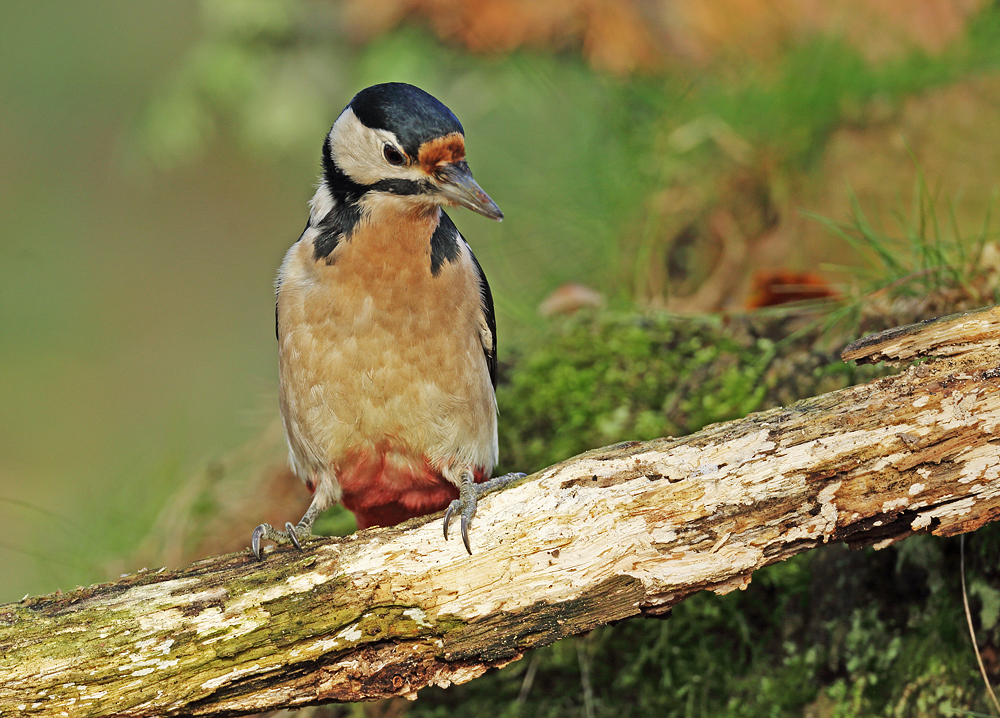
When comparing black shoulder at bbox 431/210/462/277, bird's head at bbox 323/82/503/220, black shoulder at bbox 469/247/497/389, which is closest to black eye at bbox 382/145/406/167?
bird's head at bbox 323/82/503/220

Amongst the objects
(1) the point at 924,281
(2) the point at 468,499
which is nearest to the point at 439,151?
(2) the point at 468,499

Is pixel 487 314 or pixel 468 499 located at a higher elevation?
pixel 487 314

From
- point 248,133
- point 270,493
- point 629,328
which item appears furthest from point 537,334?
point 248,133

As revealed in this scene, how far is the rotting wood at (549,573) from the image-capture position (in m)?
2.14

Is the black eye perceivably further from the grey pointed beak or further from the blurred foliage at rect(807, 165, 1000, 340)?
the blurred foliage at rect(807, 165, 1000, 340)

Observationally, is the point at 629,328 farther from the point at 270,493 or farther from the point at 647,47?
the point at 647,47

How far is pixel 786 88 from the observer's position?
5.19m

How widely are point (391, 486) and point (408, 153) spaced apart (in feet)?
4.07

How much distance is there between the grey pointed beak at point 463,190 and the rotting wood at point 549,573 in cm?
90

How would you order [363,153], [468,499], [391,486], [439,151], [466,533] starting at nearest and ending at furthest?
[466,533] < [468,499] < [439,151] < [363,153] < [391,486]

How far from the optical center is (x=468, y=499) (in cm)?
258

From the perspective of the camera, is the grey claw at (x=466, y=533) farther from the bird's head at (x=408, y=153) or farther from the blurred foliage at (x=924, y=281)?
the blurred foliage at (x=924, y=281)

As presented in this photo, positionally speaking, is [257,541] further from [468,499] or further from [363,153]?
[363,153]

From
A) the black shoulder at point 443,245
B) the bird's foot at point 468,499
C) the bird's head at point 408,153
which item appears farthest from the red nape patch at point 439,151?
the bird's foot at point 468,499
